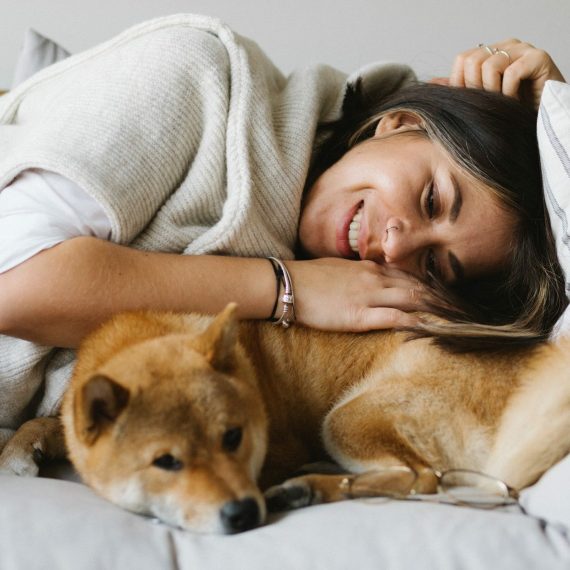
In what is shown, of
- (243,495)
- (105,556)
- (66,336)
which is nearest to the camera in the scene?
(105,556)

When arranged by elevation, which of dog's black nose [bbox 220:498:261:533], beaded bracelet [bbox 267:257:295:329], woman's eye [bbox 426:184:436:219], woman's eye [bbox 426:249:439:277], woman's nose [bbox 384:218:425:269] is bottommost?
dog's black nose [bbox 220:498:261:533]

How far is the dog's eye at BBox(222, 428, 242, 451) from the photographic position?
3.45 ft

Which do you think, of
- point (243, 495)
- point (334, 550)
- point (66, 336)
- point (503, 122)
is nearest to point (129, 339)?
point (66, 336)

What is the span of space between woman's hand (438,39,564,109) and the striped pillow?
9.4 inches

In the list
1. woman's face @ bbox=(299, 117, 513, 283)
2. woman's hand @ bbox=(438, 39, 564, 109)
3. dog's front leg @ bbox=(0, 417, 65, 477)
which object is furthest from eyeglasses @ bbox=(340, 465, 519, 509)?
woman's hand @ bbox=(438, 39, 564, 109)

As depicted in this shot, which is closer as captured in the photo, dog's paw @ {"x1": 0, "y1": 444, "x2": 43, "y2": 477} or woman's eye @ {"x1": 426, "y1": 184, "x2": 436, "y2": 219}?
dog's paw @ {"x1": 0, "y1": 444, "x2": 43, "y2": 477}

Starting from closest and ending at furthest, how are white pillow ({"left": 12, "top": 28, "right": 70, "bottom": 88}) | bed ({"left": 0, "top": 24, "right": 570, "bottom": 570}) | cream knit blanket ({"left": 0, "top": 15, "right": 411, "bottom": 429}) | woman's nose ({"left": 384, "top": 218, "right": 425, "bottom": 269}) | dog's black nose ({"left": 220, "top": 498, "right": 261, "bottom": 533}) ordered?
bed ({"left": 0, "top": 24, "right": 570, "bottom": 570})
dog's black nose ({"left": 220, "top": 498, "right": 261, "bottom": 533})
cream knit blanket ({"left": 0, "top": 15, "right": 411, "bottom": 429})
woman's nose ({"left": 384, "top": 218, "right": 425, "bottom": 269})
white pillow ({"left": 12, "top": 28, "right": 70, "bottom": 88})

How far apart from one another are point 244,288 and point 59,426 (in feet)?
1.55

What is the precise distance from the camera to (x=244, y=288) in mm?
1369

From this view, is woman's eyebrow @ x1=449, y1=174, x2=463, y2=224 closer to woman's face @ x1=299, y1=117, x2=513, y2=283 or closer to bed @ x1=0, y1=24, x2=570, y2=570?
woman's face @ x1=299, y1=117, x2=513, y2=283

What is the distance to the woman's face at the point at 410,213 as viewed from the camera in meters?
1.47

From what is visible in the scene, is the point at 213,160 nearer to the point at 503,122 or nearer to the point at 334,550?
the point at 503,122

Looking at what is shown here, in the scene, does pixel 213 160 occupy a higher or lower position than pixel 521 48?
lower

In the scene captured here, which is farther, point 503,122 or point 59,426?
point 503,122
